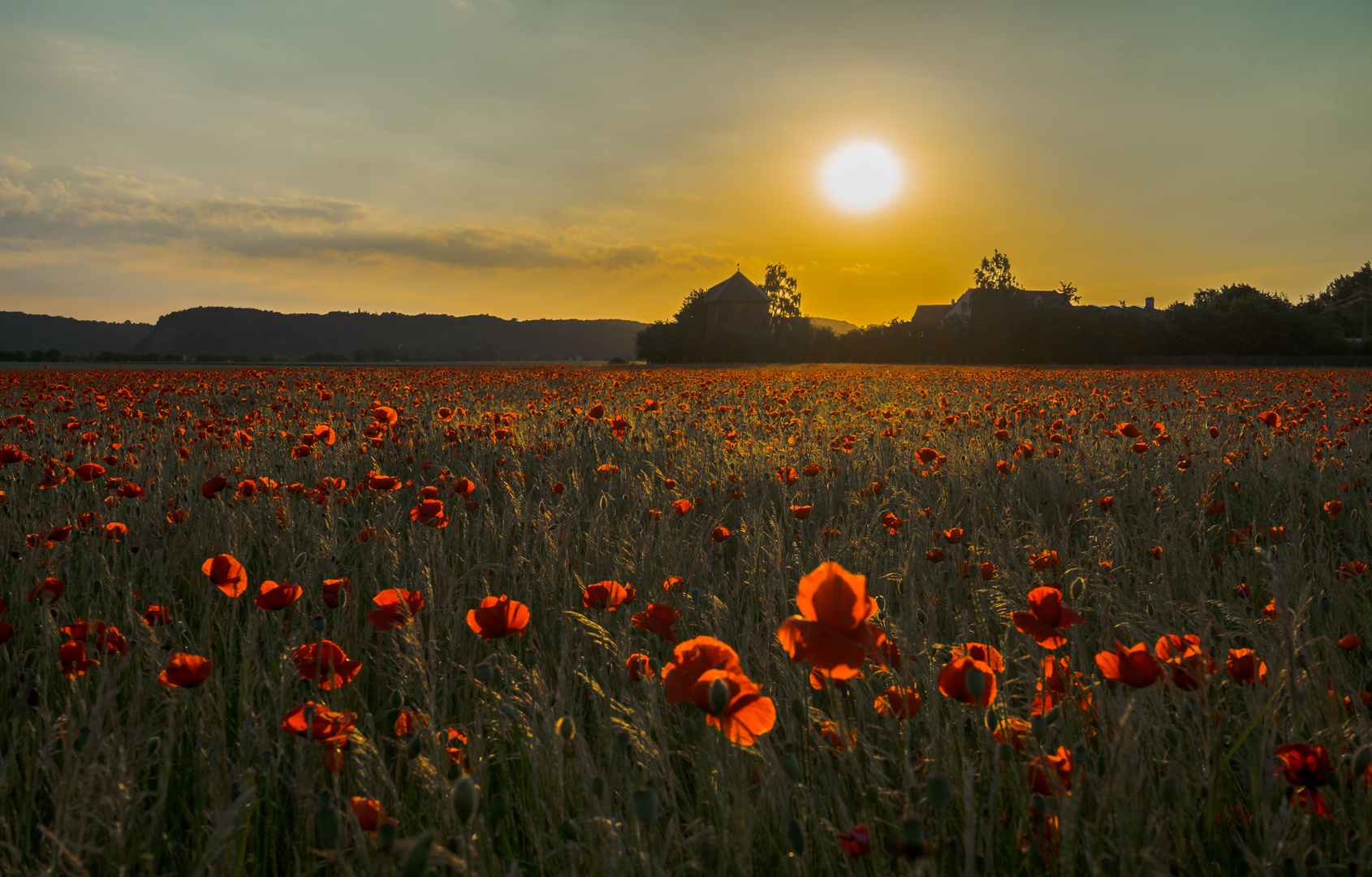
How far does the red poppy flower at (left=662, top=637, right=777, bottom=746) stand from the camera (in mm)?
947

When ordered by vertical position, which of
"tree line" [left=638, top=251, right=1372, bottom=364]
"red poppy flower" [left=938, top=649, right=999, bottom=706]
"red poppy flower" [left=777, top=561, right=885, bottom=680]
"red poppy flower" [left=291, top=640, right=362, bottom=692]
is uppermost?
"tree line" [left=638, top=251, right=1372, bottom=364]

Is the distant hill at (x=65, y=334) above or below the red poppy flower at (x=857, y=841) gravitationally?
above

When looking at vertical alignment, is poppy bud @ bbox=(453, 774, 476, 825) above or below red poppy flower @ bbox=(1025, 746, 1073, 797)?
above

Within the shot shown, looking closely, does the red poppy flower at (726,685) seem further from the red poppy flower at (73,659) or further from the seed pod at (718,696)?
the red poppy flower at (73,659)

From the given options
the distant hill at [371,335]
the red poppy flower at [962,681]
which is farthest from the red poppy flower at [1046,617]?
the distant hill at [371,335]

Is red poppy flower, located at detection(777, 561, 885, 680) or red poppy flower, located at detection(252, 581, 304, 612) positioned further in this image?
red poppy flower, located at detection(252, 581, 304, 612)

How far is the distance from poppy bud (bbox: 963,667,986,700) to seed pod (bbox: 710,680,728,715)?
0.39 m

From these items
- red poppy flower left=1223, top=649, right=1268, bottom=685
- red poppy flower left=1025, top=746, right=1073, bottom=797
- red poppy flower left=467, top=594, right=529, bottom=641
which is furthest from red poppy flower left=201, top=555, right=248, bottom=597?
red poppy flower left=1223, top=649, right=1268, bottom=685

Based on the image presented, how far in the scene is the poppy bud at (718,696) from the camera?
89 centimetres

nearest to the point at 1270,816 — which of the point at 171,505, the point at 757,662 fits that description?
the point at 757,662

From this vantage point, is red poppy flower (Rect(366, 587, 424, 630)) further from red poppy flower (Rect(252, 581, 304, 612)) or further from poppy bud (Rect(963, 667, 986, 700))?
poppy bud (Rect(963, 667, 986, 700))

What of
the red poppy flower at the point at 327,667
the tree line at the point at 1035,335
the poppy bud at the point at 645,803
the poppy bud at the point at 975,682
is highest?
the tree line at the point at 1035,335

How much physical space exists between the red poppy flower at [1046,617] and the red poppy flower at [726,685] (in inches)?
21.3

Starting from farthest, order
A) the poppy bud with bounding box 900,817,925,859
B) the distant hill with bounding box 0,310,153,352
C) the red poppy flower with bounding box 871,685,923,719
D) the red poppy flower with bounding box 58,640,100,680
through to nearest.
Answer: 1. the distant hill with bounding box 0,310,153,352
2. the red poppy flower with bounding box 58,640,100,680
3. the red poppy flower with bounding box 871,685,923,719
4. the poppy bud with bounding box 900,817,925,859
